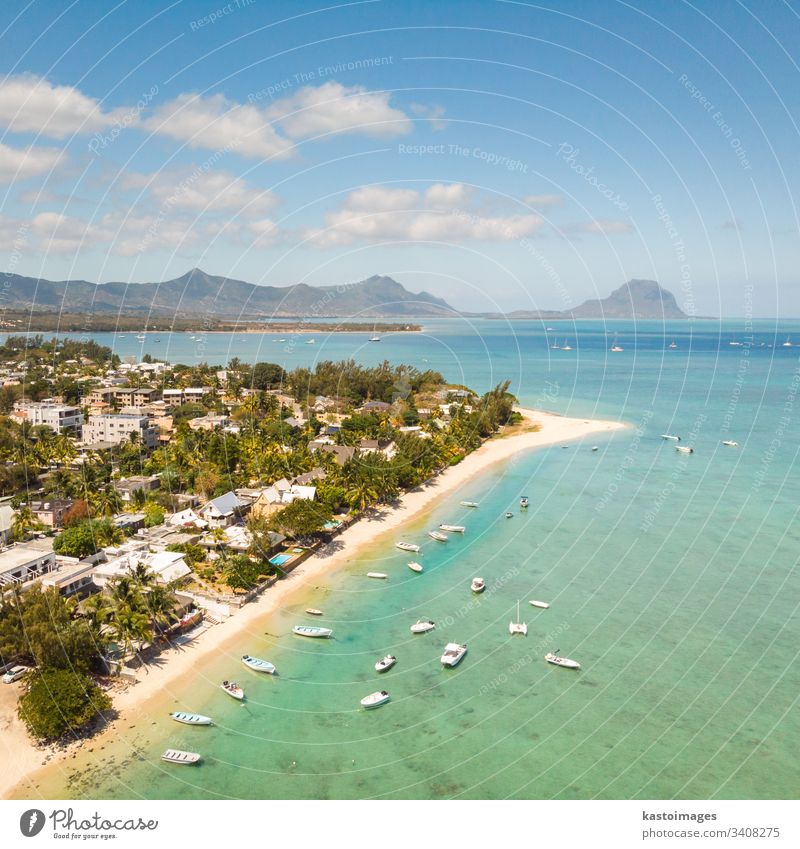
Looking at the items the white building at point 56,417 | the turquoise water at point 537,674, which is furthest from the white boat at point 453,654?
the white building at point 56,417

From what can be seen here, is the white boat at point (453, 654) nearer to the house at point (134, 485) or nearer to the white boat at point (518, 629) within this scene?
the white boat at point (518, 629)

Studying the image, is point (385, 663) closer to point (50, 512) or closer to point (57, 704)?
point (57, 704)

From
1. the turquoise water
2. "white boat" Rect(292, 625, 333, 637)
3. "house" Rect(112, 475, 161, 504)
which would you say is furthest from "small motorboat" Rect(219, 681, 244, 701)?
"house" Rect(112, 475, 161, 504)

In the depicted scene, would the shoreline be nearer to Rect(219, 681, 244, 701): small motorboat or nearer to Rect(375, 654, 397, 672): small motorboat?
Rect(219, 681, 244, 701): small motorboat

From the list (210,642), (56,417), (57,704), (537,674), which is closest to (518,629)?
(537,674)

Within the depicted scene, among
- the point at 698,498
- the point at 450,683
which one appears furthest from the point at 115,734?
the point at 698,498

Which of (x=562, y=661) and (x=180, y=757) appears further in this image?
(x=562, y=661)
